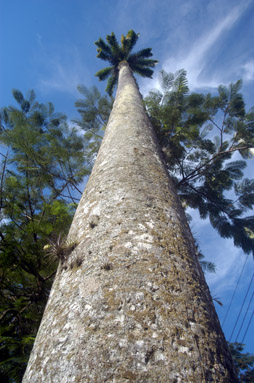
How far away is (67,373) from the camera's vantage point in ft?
3.20

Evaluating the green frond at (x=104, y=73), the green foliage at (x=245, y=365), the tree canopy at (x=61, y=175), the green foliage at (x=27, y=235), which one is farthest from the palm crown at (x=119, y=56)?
the green foliage at (x=245, y=365)

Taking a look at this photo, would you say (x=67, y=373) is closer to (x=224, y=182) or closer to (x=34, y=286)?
(x=34, y=286)

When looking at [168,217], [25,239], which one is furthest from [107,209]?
[25,239]

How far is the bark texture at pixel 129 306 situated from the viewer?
3.24 feet

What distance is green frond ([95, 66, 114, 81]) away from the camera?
44.6 feet

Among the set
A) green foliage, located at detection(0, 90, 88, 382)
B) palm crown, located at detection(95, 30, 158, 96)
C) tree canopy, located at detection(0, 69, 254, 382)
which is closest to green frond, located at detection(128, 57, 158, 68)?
palm crown, located at detection(95, 30, 158, 96)

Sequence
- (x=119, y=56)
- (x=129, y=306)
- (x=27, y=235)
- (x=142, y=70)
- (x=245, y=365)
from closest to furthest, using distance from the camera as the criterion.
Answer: (x=129, y=306) → (x=27, y=235) → (x=245, y=365) → (x=119, y=56) → (x=142, y=70)

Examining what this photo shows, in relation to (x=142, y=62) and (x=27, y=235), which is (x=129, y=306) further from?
(x=142, y=62)

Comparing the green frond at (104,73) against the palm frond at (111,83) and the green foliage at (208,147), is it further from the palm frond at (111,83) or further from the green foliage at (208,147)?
the green foliage at (208,147)

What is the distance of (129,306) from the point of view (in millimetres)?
1173

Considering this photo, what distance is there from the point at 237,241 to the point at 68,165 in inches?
201

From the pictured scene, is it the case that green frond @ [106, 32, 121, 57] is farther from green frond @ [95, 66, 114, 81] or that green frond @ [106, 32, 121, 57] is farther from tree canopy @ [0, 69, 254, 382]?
tree canopy @ [0, 69, 254, 382]

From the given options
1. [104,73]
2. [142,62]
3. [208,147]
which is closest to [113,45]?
[104,73]

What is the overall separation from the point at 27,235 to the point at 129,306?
2713 mm
